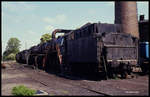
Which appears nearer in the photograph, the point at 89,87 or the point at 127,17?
the point at 89,87

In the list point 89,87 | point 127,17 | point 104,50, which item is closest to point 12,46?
point 127,17

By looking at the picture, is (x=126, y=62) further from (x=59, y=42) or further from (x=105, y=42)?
(x=59, y=42)

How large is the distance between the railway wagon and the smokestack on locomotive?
12419 mm

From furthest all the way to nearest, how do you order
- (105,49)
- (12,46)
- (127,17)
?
(12,46) → (127,17) → (105,49)

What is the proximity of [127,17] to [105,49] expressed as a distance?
1532 centimetres

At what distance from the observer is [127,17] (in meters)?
26.6

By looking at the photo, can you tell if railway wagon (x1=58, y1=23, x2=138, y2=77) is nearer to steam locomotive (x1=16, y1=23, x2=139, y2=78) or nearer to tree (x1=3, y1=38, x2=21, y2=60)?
steam locomotive (x1=16, y1=23, x2=139, y2=78)

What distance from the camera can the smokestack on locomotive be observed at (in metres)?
26.4

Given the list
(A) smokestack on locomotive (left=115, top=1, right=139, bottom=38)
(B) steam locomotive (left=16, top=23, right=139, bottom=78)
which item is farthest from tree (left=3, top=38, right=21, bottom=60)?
(B) steam locomotive (left=16, top=23, right=139, bottom=78)

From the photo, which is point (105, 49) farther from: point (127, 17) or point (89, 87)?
point (127, 17)

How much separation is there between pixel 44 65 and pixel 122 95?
17.2 m

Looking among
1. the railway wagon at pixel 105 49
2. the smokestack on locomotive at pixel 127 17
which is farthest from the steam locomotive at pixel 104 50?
the smokestack on locomotive at pixel 127 17

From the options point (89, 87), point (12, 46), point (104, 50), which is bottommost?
point (89, 87)

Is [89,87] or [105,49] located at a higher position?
[105,49]
